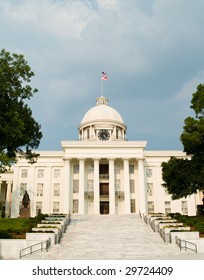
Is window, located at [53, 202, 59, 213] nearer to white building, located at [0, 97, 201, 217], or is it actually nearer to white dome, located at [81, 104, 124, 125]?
white building, located at [0, 97, 201, 217]

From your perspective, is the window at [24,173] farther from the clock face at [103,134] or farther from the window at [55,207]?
the clock face at [103,134]

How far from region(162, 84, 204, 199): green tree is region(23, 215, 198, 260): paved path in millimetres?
5561

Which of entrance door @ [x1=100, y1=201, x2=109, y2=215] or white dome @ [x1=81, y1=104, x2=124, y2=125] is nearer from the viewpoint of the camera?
entrance door @ [x1=100, y1=201, x2=109, y2=215]

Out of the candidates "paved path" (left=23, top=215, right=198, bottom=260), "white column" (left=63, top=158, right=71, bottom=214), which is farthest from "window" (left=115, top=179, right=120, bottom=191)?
"paved path" (left=23, top=215, right=198, bottom=260)

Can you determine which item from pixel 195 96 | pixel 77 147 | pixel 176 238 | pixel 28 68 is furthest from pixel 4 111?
pixel 77 147

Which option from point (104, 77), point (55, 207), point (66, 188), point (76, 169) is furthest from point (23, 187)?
point (104, 77)

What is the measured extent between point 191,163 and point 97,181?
2317 centimetres

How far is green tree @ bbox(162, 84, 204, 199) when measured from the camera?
104 feet

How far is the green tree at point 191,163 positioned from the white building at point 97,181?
19.0 metres

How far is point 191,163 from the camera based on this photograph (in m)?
33.8

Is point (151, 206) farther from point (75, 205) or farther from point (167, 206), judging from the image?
point (75, 205)

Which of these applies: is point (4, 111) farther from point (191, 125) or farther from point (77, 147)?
point (77, 147)

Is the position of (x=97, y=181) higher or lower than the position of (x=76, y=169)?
lower

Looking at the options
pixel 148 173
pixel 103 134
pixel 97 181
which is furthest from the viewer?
pixel 103 134
